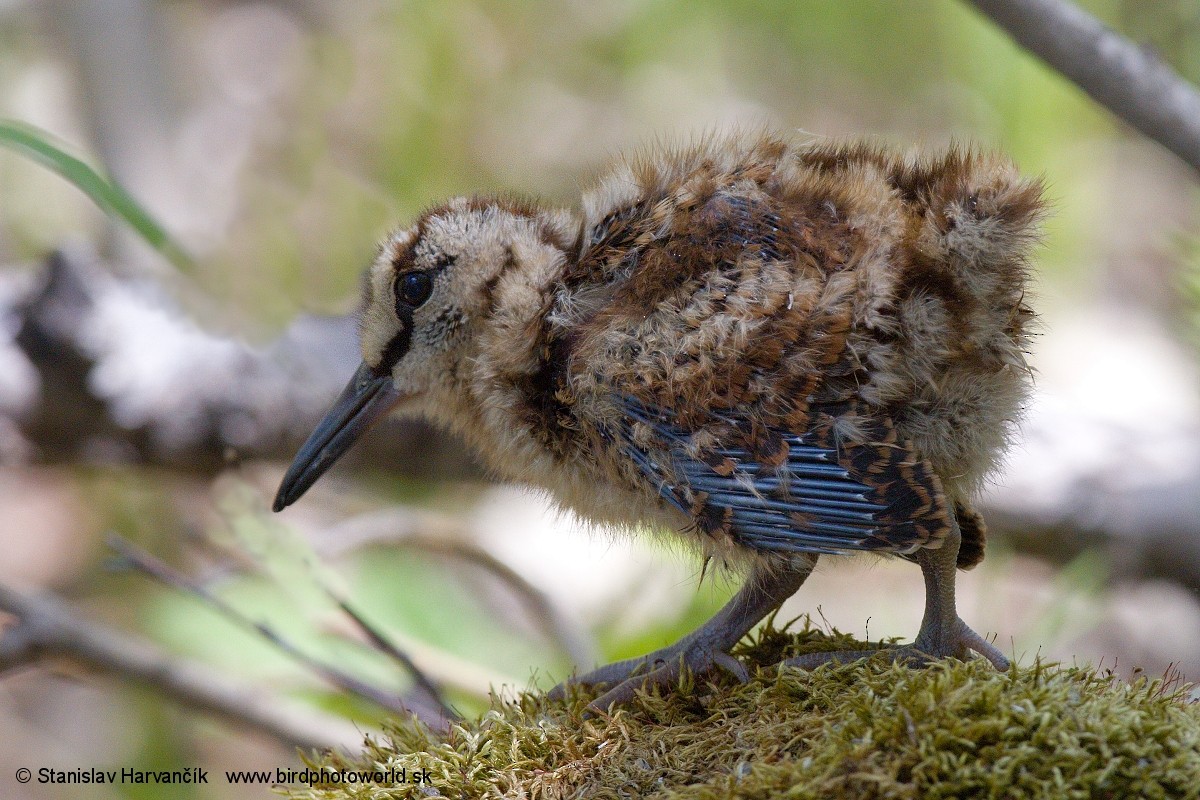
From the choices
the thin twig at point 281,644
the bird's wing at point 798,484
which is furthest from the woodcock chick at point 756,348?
the thin twig at point 281,644

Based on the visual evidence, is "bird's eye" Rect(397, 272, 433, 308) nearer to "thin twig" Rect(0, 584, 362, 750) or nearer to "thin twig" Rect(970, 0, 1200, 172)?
"thin twig" Rect(0, 584, 362, 750)

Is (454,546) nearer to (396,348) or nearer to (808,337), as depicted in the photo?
(396,348)

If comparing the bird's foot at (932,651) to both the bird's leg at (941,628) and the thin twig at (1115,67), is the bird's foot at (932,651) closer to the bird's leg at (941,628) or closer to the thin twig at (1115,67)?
the bird's leg at (941,628)


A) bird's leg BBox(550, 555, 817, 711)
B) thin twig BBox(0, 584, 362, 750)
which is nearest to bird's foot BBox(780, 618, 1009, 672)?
bird's leg BBox(550, 555, 817, 711)

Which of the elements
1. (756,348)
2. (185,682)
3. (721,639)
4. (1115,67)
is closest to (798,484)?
(756,348)

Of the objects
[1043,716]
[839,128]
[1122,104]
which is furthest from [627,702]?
[839,128]

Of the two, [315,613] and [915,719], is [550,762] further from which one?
[315,613]
